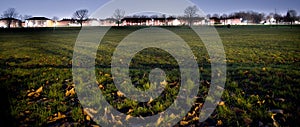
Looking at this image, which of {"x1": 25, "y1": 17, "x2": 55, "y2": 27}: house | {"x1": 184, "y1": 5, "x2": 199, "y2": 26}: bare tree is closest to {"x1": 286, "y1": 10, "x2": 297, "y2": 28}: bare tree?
{"x1": 184, "y1": 5, "x2": 199, "y2": 26}: bare tree

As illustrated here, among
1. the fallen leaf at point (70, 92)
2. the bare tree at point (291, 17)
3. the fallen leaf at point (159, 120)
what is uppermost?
the bare tree at point (291, 17)

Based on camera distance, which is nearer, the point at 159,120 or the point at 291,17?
the point at 159,120

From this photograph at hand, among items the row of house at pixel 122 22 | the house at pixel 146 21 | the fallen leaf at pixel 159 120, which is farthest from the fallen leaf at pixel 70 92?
the house at pixel 146 21

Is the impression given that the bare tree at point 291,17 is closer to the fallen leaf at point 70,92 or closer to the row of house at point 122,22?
the row of house at point 122,22

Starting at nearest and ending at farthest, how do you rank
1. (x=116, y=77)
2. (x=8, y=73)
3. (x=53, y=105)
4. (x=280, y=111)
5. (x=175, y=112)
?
(x=280, y=111), (x=175, y=112), (x=53, y=105), (x=116, y=77), (x=8, y=73)

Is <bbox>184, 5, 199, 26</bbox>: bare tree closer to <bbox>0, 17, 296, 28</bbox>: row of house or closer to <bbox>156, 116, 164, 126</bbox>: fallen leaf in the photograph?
<bbox>0, 17, 296, 28</bbox>: row of house

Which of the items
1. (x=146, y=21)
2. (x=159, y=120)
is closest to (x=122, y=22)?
(x=146, y=21)

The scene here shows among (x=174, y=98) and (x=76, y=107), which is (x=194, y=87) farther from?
(x=76, y=107)

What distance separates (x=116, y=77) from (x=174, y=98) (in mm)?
2202

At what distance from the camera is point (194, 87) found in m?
5.38

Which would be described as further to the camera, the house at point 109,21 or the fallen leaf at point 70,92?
the house at point 109,21

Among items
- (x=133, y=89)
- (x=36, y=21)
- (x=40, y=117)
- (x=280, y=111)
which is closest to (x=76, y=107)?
(x=40, y=117)

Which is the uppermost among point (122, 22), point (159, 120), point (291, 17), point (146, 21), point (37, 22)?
point (37, 22)

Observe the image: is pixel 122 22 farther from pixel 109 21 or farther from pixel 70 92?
pixel 70 92
